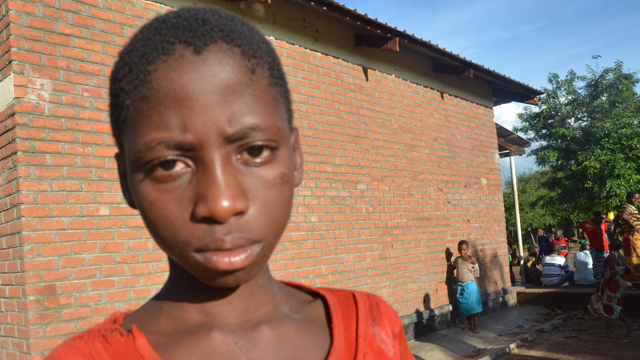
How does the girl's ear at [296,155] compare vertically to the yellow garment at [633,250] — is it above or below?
above

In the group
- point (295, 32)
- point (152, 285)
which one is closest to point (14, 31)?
point (152, 285)

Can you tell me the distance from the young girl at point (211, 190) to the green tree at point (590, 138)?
1527 cm

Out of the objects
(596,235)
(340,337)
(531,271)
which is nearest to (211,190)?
(340,337)

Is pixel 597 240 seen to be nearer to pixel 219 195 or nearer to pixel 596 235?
pixel 596 235

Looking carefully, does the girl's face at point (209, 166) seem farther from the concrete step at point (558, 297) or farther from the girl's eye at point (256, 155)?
the concrete step at point (558, 297)

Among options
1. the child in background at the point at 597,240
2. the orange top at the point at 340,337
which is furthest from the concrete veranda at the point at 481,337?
the orange top at the point at 340,337

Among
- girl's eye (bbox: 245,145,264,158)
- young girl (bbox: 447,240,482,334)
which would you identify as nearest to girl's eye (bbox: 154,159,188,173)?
girl's eye (bbox: 245,145,264,158)

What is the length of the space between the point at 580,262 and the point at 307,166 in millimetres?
7845

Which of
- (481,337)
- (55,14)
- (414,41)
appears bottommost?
(481,337)

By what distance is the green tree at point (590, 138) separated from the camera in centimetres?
1409

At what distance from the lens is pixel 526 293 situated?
9594mm

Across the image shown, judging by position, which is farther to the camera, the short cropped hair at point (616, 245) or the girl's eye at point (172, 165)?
the short cropped hair at point (616, 245)

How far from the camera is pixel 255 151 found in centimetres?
86

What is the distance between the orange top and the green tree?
15.1m
